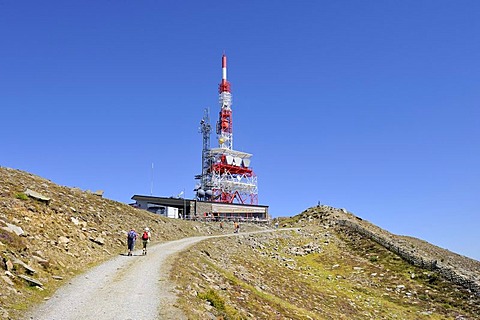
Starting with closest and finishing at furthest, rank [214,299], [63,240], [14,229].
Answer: [214,299]
[14,229]
[63,240]

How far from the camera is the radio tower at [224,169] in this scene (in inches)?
3351

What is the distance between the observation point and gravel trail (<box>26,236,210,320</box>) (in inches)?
606

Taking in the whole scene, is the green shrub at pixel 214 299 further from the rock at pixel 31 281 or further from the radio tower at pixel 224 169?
the radio tower at pixel 224 169

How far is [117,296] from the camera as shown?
17875 millimetres

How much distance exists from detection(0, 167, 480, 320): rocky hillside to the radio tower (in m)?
28.0

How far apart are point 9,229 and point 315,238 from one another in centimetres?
4438

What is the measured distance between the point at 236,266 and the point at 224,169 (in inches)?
2157

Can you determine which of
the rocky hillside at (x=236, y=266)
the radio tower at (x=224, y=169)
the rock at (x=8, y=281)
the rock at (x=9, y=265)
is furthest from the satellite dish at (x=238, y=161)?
the rock at (x=8, y=281)

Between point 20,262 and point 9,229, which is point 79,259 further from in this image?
point 20,262

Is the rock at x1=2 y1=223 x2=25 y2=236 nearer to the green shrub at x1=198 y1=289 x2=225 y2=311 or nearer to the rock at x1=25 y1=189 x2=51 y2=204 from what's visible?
the rock at x1=25 y1=189 x2=51 y2=204

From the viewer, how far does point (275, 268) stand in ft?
129

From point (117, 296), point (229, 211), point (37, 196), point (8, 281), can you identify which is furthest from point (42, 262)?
point (229, 211)

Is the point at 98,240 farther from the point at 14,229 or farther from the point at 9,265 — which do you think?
the point at 9,265

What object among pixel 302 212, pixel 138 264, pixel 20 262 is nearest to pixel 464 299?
pixel 138 264
